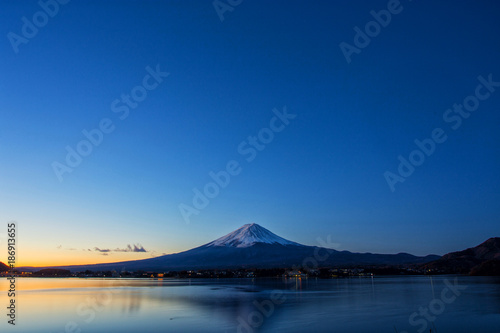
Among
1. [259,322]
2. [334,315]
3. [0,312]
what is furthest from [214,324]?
[0,312]

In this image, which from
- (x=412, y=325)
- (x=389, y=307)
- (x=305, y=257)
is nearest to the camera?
(x=412, y=325)

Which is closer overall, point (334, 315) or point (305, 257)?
point (334, 315)

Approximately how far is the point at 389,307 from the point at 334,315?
482cm

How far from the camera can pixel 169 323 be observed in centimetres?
1794

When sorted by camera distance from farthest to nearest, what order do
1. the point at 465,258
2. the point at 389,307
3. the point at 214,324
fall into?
the point at 465,258
the point at 389,307
the point at 214,324

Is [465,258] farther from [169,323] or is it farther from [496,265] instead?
[169,323]

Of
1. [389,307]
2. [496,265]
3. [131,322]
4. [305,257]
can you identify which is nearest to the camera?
[131,322]

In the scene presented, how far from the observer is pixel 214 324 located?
56.5ft

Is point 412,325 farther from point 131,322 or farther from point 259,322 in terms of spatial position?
point 131,322

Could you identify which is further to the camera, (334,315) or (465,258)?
(465,258)

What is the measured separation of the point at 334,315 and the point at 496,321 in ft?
21.6

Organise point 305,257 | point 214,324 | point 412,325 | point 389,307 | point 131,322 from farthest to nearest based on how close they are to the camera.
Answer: point 305,257 → point 389,307 → point 131,322 → point 214,324 → point 412,325

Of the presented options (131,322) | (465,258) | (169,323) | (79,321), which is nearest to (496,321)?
(169,323)

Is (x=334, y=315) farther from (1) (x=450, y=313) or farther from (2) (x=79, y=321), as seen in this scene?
(2) (x=79, y=321)
